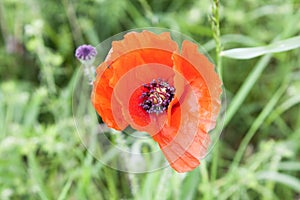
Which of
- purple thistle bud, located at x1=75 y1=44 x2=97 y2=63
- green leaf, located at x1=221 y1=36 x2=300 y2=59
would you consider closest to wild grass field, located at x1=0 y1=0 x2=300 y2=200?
green leaf, located at x1=221 y1=36 x2=300 y2=59

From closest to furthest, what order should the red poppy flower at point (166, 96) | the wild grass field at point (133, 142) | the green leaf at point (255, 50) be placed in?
the red poppy flower at point (166, 96), the green leaf at point (255, 50), the wild grass field at point (133, 142)

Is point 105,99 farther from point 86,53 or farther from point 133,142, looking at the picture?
point 133,142

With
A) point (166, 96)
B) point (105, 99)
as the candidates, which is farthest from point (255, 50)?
point (105, 99)

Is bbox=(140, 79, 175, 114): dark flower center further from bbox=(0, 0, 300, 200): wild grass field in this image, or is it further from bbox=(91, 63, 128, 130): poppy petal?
bbox=(0, 0, 300, 200): wild grass field

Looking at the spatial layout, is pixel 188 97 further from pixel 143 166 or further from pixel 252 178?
pixel 252 178

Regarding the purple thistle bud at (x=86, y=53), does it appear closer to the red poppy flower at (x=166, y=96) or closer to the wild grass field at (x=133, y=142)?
the red poppy flower at (x=166, y=96)

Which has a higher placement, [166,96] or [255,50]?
[255,50]

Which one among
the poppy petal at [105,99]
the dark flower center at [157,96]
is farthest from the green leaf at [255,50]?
the poppy petal at [105,99]
